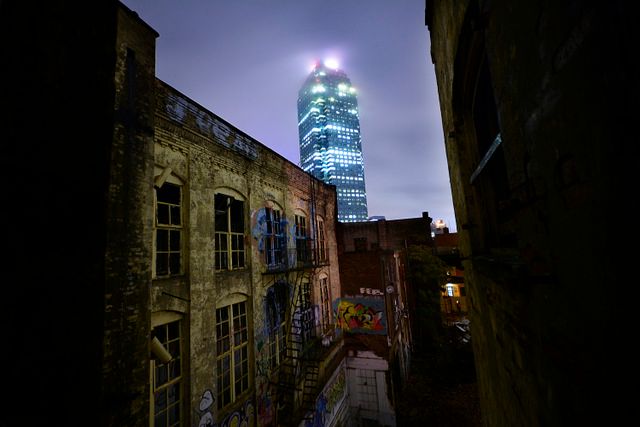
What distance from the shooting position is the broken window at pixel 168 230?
18.4 feet

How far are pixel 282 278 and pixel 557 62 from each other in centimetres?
918

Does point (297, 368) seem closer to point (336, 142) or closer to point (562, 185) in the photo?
point (562, 185)

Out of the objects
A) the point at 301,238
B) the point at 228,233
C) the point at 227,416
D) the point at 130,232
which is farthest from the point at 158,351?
Answer: the point at 301,238

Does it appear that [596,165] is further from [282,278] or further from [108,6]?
[282,278]

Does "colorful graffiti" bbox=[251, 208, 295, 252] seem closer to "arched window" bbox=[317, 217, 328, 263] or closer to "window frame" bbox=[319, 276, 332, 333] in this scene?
"arched window" bbox=[317, 217, 328, 263]

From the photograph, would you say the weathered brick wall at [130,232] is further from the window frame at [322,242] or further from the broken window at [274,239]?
the window frame at [322,242]

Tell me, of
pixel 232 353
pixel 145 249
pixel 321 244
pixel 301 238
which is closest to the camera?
pixel 145 249

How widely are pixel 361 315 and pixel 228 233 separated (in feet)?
28.1

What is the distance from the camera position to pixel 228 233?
741 centimetres

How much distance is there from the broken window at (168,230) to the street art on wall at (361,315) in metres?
9.13

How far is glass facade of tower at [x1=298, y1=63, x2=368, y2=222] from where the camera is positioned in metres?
91.2

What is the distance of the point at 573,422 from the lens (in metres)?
1.08

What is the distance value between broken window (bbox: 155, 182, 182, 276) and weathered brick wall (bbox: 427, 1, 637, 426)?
577cm

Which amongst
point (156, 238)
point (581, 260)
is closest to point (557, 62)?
point (581, 260)
